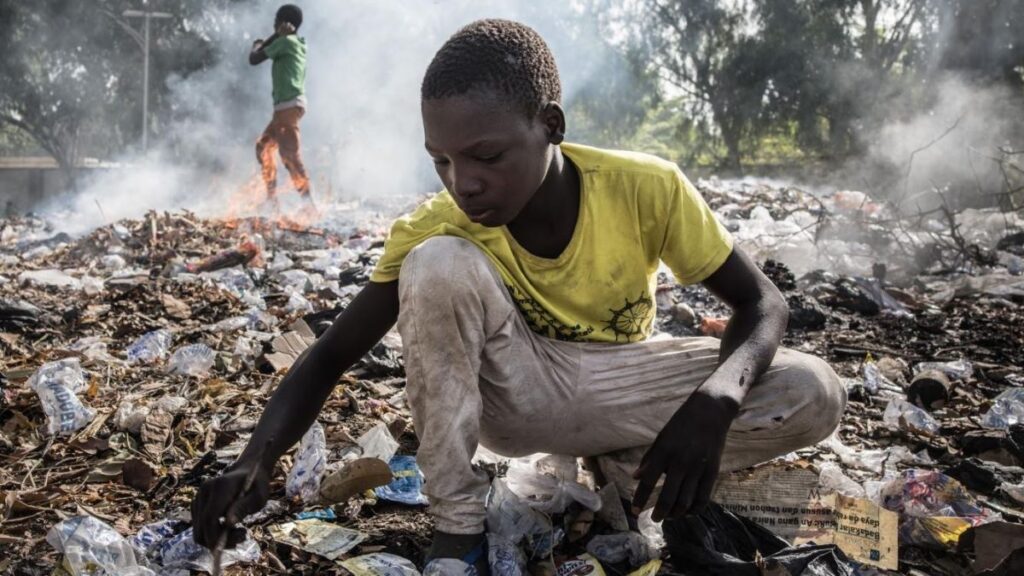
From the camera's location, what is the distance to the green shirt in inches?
328

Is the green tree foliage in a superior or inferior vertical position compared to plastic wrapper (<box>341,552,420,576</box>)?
superior

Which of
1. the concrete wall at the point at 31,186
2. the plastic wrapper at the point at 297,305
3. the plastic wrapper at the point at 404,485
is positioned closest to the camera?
the plastic wrapper at the point at 404,485

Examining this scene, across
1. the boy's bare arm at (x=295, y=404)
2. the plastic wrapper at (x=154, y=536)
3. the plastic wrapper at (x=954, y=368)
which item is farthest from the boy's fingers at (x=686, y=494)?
the plastic wrapper at (x=954, y=368)

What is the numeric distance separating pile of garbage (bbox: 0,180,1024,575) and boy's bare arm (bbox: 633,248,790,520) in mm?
303

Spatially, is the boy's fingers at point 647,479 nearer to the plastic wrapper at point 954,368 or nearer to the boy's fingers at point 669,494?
the boy's fingers at point 669,494

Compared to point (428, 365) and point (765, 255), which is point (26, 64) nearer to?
point (765, 255)

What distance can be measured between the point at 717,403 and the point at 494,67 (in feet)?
2.72

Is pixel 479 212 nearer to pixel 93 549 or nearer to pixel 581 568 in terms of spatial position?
pixel 581 568

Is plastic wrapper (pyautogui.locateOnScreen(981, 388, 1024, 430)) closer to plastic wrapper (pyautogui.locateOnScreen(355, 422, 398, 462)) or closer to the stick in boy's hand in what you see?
plastic wrapper (pyautogui.locateOnScreen(355, 422, 398, 462))

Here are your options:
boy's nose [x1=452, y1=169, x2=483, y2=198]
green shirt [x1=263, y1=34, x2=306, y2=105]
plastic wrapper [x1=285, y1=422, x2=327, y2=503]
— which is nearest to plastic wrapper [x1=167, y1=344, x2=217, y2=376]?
plastic wrapper [x1=285, y1=422, x2=327, y2=503]

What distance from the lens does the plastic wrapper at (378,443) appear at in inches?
96.8

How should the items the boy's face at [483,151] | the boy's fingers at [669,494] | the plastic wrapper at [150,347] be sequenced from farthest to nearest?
1. the plastic wrapper at [150,347]
2. the boy's face at [483,151]
3. the boy's fingers at [669,494]

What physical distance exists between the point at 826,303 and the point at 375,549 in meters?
3.73

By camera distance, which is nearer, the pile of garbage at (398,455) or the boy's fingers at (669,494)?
the boy's fingers at (669,494)
